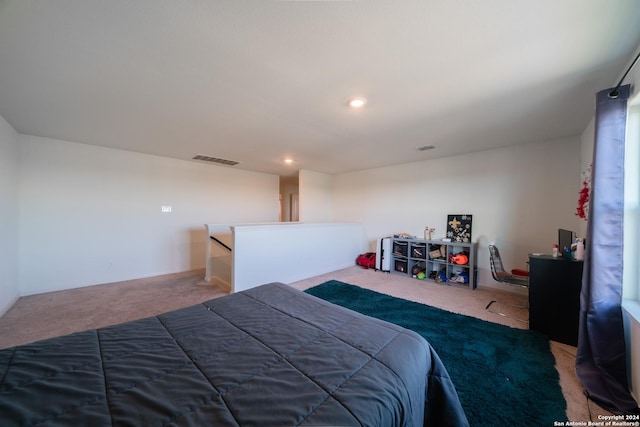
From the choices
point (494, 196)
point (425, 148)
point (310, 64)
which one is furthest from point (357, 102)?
point (494, 196)

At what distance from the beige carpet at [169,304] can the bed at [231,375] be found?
1.38m

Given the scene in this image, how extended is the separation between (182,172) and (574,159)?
6889 millimetres

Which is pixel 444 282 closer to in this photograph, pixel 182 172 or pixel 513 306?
pixel 513 306

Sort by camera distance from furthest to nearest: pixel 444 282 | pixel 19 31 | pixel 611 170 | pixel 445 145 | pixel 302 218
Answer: pixel 302 218
pixel 444 282
pixel 445 145
pixel 611 170
pixel 19 31

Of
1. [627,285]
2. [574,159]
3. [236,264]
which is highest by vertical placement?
[574,159]

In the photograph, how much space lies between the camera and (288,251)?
13.6 feet

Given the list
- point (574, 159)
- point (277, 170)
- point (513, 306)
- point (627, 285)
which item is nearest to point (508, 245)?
point (513, 306)

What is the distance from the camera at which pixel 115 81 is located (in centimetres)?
203

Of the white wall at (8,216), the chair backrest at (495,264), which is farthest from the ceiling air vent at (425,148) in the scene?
the white wall at (8,216)

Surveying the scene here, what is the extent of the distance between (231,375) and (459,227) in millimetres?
4586

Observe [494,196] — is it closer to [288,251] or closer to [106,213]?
[288,251]

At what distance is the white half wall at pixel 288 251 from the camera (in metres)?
3.56

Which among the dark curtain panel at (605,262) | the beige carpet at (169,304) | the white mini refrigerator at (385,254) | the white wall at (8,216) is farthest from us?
the white mini refrigerator at (385,254)

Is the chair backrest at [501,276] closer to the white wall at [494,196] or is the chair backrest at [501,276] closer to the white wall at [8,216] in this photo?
the white wall at [494,196]
